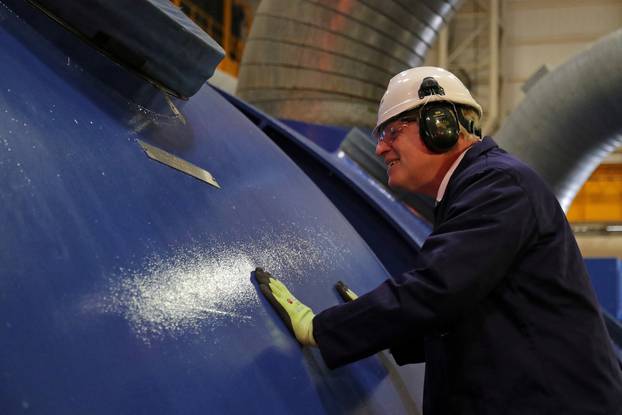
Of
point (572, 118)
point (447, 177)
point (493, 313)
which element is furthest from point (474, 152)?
point (572, 118)

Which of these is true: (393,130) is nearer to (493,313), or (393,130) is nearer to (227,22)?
(493,313)

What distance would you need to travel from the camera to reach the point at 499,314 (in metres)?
1.05

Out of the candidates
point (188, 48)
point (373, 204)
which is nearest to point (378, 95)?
point (373, 204)

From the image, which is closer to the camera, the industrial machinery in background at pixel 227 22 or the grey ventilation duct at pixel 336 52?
the grey ventilation duct at pixel 336 52

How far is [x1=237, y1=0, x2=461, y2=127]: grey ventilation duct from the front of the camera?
3.78 meters

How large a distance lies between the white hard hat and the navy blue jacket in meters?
0.19

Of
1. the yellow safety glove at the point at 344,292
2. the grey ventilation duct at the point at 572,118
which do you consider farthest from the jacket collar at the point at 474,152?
the grey ventilation duct at the point at 572,118

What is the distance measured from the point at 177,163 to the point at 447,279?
457 mm

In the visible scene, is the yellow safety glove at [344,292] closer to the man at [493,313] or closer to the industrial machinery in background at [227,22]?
the man at [493,313]

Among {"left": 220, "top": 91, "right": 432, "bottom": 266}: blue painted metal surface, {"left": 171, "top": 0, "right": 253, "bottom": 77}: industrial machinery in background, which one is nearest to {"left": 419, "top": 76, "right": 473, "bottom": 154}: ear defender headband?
{"left": 220, "top": 91, "right": 432, "bottom": 266}: blue painted metal surface

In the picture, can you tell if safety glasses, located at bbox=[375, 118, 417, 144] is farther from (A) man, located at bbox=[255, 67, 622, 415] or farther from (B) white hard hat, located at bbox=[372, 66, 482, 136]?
(A) man, located at bbox=[255, 67, 622, 415]

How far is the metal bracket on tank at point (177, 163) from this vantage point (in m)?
1.11

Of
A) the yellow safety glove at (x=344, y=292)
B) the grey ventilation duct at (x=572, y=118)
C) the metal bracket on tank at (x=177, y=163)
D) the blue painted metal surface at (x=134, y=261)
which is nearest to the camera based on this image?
the blue painted metal surface at (x=134, y=261)

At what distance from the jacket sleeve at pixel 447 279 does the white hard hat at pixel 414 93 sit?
0.22 m
